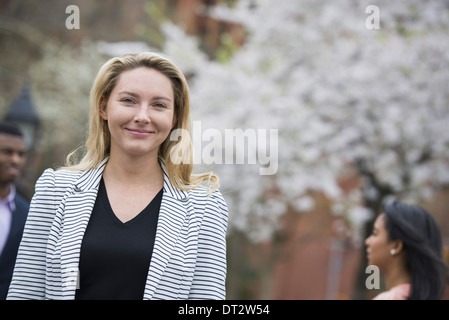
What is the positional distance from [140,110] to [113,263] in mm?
501

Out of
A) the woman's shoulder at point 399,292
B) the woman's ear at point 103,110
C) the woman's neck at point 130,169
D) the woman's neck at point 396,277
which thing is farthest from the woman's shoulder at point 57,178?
the woman's neck at point 396,277

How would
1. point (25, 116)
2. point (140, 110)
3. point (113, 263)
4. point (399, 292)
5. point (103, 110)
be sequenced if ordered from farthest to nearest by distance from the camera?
point (25, 116) < point (399, 292) < point (103, 110) < point (140, 110) < point (113, 263)

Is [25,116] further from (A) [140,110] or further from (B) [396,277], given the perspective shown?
(A) [140,110]

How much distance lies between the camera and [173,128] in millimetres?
2486

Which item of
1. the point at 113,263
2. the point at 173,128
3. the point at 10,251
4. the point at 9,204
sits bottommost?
the point at 113,263

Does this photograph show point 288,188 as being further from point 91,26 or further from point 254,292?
point 254,292

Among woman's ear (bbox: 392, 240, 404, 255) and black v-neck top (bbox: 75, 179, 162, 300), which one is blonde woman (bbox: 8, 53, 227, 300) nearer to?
black v-neck top (bbox: 75, 179, 162, 300)

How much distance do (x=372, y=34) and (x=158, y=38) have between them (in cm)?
555

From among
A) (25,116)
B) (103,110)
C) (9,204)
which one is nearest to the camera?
(103,110)

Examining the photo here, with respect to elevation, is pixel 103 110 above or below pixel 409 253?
above

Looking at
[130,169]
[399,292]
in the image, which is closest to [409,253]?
[399,292]

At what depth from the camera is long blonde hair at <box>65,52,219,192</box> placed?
2.36 metres

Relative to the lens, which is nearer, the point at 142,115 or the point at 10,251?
the point at 142,115
